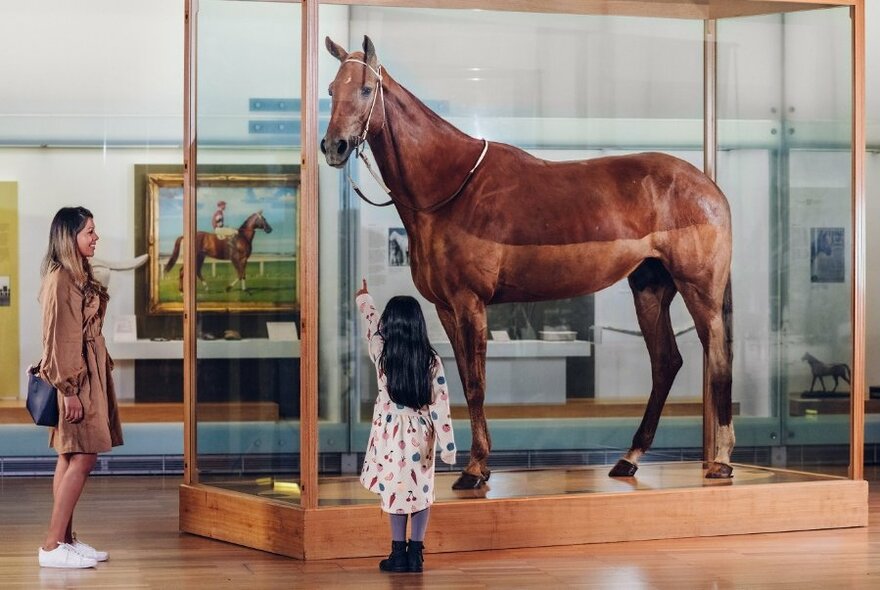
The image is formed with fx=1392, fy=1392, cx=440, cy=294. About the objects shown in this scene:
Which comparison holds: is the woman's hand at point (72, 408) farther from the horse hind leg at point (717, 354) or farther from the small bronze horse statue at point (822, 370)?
the small bronze horse statue at point (822, 370)

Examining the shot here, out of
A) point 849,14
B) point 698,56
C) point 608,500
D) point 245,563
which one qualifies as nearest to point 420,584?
point 245,563

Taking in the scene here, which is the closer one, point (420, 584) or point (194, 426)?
point (420, 584)

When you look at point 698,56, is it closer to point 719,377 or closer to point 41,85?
point 719,377

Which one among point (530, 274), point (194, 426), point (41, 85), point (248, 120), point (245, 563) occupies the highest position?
point (41, 85)

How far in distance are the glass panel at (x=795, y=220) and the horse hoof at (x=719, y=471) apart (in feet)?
0.89

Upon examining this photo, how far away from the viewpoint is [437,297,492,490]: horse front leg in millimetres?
6297

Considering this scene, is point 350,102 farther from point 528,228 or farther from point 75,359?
point 75,359

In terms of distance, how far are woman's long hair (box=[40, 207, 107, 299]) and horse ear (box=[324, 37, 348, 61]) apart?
1.24m

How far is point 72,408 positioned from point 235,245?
109 centimetres

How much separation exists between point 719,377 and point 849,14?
192 centimetres

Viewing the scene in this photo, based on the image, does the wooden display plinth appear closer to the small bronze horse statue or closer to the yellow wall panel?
the small bronze horse statue

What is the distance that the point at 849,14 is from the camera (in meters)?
6.93

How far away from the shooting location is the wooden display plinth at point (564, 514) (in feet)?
19.6

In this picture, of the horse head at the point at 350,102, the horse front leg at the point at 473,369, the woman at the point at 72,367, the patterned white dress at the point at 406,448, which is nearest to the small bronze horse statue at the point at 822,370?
the horse front leg at the point at 473,369
